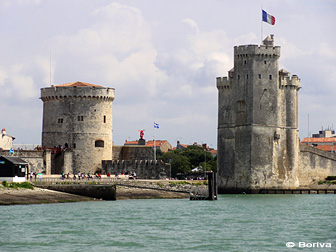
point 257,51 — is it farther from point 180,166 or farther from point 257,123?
point 180,166

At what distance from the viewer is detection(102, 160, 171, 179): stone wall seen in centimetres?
8344

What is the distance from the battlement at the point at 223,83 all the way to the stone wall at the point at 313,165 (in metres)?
10.9

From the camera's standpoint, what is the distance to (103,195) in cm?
6800

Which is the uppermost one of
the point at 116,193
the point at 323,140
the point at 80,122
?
the point at 323,140

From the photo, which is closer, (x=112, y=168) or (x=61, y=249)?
(x=61, y=249)

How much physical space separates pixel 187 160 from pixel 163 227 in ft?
274

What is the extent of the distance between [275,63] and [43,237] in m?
49.4

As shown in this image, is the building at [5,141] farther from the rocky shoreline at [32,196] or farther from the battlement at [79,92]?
the rocky shoreline at [32,196]

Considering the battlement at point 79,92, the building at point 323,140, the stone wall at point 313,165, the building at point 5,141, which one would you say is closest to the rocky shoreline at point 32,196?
the battlement at point 79,92

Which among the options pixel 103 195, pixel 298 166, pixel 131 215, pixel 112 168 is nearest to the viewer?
pixel 131 215

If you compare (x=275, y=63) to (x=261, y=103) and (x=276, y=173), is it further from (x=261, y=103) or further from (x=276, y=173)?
(x=276, y=173)

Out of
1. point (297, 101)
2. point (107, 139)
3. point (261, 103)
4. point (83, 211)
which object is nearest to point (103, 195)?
point (83, 211)

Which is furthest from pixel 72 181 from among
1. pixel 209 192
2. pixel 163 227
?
pixel 163 227

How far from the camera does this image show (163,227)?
46562mm
